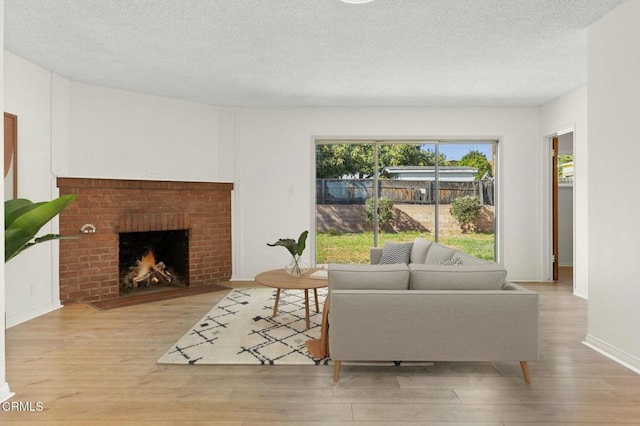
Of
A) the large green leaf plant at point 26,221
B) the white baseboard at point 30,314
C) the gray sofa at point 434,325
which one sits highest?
the large green leaf plant at point 26,221

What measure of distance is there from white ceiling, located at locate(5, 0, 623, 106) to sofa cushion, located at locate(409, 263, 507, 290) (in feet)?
6.41

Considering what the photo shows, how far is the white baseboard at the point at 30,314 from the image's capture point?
12.3ft

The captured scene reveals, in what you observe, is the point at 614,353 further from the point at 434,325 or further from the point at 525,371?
the point at 434,325

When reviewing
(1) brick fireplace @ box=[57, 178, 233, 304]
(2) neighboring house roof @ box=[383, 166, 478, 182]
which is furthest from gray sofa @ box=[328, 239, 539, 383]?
(2) neighboring house roof @ box=[383, 166, 478, 182]

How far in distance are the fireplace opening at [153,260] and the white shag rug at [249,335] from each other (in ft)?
3.96

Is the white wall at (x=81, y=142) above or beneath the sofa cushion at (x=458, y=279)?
above

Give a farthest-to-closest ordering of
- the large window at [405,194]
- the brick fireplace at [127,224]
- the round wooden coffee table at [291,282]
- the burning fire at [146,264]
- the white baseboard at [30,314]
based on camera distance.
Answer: the large window at [405,194]
the burning fire at [146,264]
the brick fireplace at [127,224]
the white baseboard at [30,314]
the round wooden coffee table at [291,282]

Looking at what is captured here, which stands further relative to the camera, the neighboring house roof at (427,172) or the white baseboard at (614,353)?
the neighboring house roof at (427,172)

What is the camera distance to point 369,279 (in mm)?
2580

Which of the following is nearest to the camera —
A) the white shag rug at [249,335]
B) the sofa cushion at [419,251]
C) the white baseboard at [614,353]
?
the white baseboard at [614,353]

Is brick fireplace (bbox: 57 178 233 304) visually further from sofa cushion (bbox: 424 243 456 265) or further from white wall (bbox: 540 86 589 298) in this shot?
white wall (bbox: 540 86 589 298)

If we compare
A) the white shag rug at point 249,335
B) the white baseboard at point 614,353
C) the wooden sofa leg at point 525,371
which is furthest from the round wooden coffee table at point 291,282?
the white baseboard at point 614,353

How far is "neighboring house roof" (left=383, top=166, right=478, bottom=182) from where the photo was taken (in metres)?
6.00

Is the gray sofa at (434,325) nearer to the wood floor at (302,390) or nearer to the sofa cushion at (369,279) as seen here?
the sofa cushion at (369,279)
